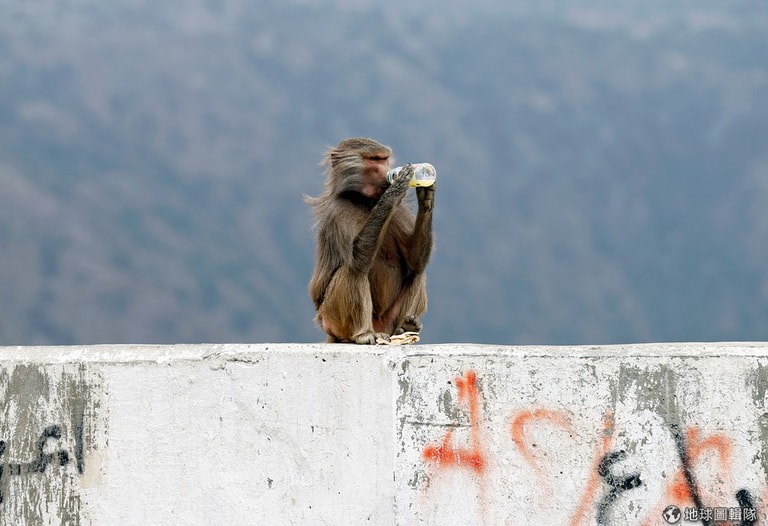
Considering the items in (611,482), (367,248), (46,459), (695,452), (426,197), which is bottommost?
(611,482)

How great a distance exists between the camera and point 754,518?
4574mm

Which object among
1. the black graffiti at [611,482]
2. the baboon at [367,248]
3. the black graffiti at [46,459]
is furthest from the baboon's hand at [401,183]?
the black graffiti at [46,459]

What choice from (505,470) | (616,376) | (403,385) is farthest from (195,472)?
(616,376)

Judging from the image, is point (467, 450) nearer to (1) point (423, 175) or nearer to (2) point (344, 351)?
(2) point (344, 351)

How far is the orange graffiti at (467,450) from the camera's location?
4.71 meters

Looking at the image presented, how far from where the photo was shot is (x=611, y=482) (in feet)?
15.2

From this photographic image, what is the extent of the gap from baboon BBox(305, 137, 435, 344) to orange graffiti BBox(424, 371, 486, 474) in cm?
133

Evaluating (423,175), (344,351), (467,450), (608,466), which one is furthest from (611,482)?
(423,175)

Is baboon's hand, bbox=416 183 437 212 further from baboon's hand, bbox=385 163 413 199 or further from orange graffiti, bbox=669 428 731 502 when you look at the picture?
orange graffiti, bbox=669 428 731 502

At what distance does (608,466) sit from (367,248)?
2.07 metres

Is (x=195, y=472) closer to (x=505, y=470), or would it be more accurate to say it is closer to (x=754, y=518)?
(x=505, y=470)

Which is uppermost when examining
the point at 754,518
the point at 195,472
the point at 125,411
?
the point at 125,411

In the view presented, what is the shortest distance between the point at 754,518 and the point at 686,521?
29 cm

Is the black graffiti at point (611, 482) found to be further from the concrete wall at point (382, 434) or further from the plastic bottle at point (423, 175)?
the plastic bottle at point (423, 175)
